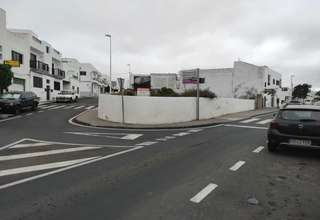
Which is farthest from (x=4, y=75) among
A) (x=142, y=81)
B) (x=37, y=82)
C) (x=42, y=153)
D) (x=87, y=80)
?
(x=87, y=80)

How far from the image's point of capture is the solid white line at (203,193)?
17.4ft

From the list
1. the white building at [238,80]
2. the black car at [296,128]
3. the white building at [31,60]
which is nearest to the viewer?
the black car at [296,128]

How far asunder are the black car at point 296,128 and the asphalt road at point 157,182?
17.4 inches

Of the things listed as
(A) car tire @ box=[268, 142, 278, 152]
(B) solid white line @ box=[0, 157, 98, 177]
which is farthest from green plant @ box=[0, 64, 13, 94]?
(A) car tire @ box=[268, 142, 278, 152]

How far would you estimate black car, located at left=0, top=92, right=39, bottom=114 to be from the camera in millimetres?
24141

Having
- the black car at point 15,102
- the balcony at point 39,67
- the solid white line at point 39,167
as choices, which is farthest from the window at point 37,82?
the solid white line at point 39,167

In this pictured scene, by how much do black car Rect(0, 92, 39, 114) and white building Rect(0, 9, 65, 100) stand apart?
329 inches

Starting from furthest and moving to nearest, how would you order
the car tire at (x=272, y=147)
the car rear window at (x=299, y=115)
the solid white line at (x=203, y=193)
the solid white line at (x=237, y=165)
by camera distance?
the car tire at (x=272, y=147) < the car rear window at (x=299, y=115) < the solid white line at (x=237, y=165) < the solid white line at (x=203, y=193)

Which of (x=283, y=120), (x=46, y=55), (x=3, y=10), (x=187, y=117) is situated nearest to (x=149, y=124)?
(x=187, y=117)

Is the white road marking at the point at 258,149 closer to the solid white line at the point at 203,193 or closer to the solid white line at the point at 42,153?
the solid white line at the point at 203,193

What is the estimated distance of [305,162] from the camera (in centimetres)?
853

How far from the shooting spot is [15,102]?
80.5 feet

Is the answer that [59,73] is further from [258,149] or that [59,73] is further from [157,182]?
[157,182]

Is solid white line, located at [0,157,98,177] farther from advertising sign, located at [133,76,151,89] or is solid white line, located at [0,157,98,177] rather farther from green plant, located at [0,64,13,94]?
advertising sign, located at [133,76,151,89]
